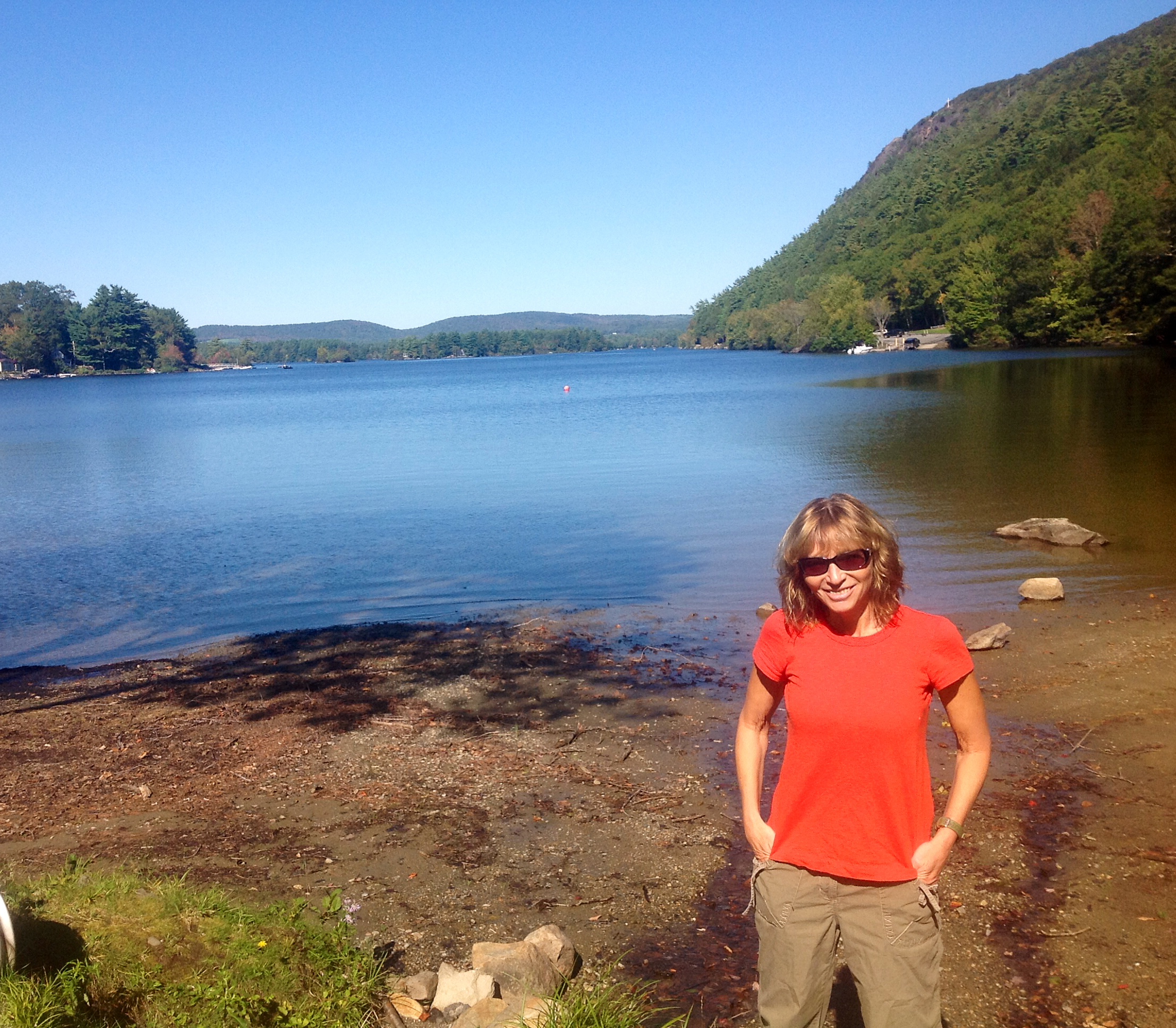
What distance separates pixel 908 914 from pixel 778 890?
0.40 m

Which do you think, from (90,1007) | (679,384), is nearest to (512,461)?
(90,1007)

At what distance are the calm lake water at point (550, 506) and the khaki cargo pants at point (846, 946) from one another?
956cm

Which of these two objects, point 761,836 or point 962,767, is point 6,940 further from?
point 962,767

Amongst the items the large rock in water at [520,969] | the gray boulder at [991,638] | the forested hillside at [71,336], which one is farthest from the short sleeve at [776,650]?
the forested hillside at [71,336]

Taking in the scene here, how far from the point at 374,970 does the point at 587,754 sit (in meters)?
3.41

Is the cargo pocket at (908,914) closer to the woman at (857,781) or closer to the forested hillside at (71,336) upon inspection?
the woman at (857,781)

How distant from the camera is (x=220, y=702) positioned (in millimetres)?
9305

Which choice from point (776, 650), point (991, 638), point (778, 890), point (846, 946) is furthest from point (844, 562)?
point (991, 638)

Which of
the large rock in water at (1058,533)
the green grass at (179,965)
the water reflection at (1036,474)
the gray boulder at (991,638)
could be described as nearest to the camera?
the green grass at (179,965)

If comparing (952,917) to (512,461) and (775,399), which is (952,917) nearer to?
(512,461)

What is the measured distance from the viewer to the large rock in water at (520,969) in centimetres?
420

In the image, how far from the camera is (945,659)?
294 cm

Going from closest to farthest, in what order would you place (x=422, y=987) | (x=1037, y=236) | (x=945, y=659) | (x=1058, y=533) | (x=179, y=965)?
(x=945, y=659) < (x=179, y=965) < (x=422, y=987) < (x=1058, y=533) < (x=1037, y=236)

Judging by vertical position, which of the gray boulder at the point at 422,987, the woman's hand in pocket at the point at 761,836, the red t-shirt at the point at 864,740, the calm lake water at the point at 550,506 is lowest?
the calm lake water at the point at 550,506
